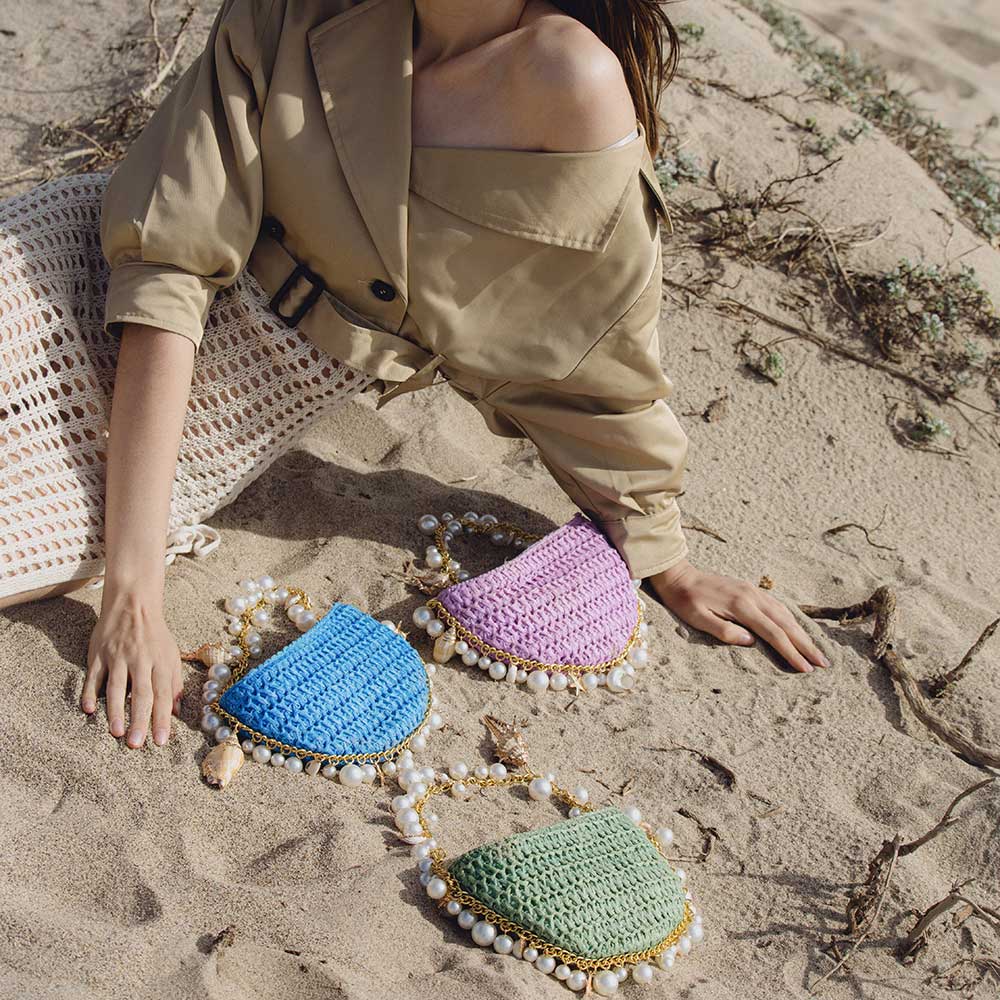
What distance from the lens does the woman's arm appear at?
206cm

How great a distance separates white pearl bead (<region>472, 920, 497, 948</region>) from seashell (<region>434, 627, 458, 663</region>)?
2.19ft

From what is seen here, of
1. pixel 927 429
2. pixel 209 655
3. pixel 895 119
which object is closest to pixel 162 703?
pixel 209 655

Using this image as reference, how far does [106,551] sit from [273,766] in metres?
0.51

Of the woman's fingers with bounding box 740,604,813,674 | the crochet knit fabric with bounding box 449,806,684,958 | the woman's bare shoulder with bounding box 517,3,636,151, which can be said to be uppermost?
the woman's bare shoulder with bounding box 517,3,636,151

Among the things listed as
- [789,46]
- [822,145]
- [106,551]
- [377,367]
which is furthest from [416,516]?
[789,46]

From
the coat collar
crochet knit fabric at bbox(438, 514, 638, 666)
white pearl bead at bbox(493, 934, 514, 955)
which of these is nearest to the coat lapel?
the coat collar

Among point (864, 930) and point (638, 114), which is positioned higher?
point (638, 114)

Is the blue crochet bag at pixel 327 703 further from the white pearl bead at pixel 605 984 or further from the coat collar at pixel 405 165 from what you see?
the coat collar at pixel 405 165

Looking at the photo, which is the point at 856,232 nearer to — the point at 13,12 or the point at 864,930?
the point at 864,930

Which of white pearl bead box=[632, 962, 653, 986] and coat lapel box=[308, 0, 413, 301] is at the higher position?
coat lapel box=[308, 0, 413, 301]

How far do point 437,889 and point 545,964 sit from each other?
198 millimetres

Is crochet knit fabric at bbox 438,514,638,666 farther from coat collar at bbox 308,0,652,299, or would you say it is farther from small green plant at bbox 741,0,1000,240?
small green plant at bbox 741,0,1000,240

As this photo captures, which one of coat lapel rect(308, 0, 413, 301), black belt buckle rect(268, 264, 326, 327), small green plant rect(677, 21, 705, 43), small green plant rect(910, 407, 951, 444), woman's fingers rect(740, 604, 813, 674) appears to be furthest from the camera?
small green plant rect(677, 21, 705, 43)

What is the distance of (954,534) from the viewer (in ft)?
10.2
